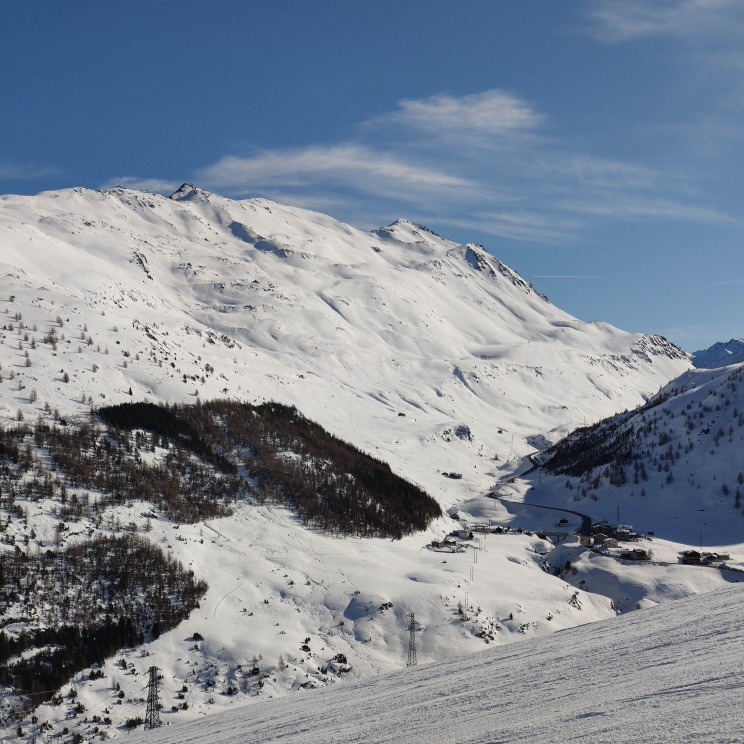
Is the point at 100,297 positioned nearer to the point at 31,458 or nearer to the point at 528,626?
the point at 31,458

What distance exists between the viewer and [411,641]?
47219 millimetres

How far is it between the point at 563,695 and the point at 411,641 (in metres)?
39.8

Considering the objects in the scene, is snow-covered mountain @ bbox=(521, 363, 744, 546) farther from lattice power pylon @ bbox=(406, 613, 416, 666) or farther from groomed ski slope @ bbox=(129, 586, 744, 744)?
groomed ski slope @ bbox=(129, 586, 744, 744)

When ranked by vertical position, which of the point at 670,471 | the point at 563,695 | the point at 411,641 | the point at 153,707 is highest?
the point at 670,471

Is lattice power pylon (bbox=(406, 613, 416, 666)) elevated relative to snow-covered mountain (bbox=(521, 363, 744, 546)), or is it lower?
lower

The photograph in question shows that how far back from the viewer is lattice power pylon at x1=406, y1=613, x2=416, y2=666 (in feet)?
153

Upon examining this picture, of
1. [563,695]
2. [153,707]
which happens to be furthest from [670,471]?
[563,695]

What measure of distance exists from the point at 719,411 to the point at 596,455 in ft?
71.0

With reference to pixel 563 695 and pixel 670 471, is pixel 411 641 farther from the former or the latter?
pixel 670 471

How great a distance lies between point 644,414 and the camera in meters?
135

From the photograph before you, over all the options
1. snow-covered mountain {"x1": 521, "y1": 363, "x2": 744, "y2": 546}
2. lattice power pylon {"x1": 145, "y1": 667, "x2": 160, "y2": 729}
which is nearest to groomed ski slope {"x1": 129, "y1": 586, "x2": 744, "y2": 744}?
lattice power pylon {"x1": 145, "y1": 667, "x2": 160, "y2": 729}

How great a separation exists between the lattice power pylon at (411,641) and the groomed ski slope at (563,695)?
104 ft

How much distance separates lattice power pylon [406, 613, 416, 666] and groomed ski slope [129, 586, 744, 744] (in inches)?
1242

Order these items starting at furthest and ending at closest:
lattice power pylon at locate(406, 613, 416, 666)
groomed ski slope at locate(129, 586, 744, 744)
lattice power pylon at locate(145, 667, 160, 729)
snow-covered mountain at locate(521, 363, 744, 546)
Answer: snow-covered mountain at locate(521, 363, 744, 546), lattice power pylon at locate(406, 613, 416, 666), lattice power pylon at locate(145, 667, 160, 729), groomed ski slope at locate(129, 586, 744, 744)
